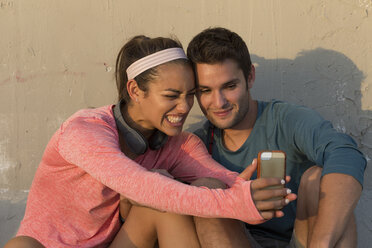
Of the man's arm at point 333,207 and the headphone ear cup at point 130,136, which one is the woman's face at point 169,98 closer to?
the headphone ear cup at point 130,136

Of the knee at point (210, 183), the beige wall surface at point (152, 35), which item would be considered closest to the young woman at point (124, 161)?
the knee at point (210, 183)

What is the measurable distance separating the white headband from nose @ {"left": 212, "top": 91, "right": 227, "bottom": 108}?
31 cm

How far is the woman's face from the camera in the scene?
2156mm

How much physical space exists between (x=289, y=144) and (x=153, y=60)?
2.85 ft

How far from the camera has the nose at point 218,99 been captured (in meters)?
2.40

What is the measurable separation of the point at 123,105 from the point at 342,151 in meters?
1.13

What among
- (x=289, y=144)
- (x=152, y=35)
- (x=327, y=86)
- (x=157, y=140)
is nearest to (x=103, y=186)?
(x=157, y=140)

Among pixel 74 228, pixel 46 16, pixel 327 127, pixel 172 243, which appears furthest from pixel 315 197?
pixel 46 16

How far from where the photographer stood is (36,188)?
2.20m

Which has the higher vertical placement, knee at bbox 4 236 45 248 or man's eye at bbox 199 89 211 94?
man's eye at bbox 199 89 211 94

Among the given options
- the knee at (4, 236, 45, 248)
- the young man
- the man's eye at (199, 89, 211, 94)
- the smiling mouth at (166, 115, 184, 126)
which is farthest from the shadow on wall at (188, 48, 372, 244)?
the knee at (4, 236, 45, 248)

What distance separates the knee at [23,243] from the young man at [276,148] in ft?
2.45

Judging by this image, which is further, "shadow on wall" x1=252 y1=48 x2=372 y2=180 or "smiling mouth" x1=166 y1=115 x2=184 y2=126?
"shadow on wall" x1=252 y1=48 x2=372 y2=180

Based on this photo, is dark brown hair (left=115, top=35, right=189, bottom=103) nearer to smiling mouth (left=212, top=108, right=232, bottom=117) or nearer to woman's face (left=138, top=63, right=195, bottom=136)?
woman's face (left=138, top=63, right=195, bottom=136)
